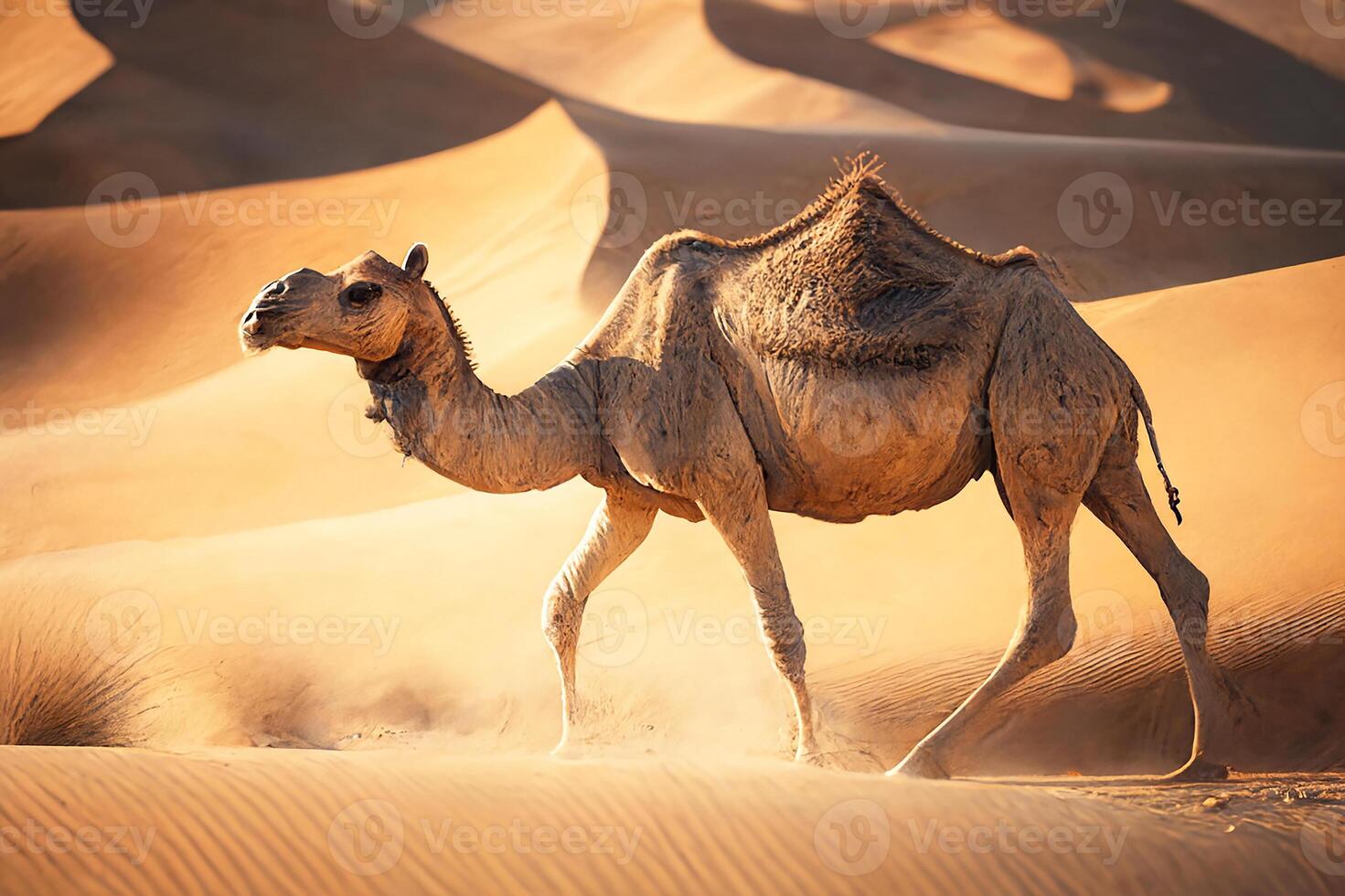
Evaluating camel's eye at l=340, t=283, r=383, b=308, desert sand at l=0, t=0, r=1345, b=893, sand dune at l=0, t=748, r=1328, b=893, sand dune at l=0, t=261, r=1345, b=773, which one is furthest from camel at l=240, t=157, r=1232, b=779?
sand dune at l=0, t=261, r=1345, b=773

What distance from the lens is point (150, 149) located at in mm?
29281

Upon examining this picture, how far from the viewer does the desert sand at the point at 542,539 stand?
6.42 metres

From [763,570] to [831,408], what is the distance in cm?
94

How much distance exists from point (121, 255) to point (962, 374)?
22.7 meters

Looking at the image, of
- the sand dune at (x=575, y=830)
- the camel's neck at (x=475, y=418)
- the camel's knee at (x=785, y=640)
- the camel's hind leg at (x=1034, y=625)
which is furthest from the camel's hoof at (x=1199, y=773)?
the camel's neck at (x=475, y=418)

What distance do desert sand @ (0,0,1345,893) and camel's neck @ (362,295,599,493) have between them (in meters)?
1.53

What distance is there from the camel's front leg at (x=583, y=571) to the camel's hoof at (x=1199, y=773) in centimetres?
323

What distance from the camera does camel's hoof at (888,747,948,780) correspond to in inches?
285

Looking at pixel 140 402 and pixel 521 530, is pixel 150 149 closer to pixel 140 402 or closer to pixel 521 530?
pixel 140 402

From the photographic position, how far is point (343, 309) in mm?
6957

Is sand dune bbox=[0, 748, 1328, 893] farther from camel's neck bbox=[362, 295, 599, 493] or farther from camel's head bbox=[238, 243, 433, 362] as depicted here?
camel's head bbox=[238, 243, 433, 362]

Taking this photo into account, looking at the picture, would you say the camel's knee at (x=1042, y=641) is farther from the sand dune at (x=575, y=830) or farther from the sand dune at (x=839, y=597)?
the sand dune at (x=839, y=597)

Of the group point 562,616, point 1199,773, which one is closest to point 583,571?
point 562,616

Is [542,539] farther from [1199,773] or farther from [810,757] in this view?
[1199,773]
